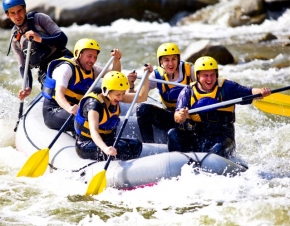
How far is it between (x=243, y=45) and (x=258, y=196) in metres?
8.20

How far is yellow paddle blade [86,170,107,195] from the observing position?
634 cm

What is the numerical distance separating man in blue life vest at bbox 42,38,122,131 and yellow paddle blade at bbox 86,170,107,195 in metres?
0.93

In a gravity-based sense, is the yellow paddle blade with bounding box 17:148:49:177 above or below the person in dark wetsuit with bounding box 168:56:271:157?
below

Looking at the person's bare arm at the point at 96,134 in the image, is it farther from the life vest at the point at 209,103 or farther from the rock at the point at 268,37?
the rock at the point at 268,37

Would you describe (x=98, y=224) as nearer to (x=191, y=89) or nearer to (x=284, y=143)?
(x=191, y=89)

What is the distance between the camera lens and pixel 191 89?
7.00m

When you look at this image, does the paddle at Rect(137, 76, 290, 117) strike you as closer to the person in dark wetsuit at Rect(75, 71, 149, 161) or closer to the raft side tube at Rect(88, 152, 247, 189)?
the person in dark wetsuit at Rect(75, 71, 149, 161)

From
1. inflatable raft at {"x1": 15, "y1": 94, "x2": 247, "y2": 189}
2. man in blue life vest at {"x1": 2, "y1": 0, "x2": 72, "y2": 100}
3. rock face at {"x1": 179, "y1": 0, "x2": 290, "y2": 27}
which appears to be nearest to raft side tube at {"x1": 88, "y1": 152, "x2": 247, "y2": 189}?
inflatable raft at {"x1": 15, "y1": 94, "x2": 247, "y2": 189}

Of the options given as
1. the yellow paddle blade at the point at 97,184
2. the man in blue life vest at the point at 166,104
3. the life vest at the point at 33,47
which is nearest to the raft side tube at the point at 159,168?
the yellow paddle blade at the point at 97,184

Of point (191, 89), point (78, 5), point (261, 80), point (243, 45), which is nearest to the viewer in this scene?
point (191, 89)

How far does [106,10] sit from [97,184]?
1084cm

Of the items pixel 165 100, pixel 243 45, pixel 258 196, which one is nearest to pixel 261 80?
pixel 243 45

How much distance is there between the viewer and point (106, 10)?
16.7 meters

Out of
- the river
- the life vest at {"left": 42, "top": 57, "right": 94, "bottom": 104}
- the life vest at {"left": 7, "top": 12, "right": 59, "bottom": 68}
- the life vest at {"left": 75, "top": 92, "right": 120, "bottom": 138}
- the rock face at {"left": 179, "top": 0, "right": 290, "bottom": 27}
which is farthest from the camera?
the rock face at {"left": 179, "top": 0, "right": 290, "bottom": 27}
